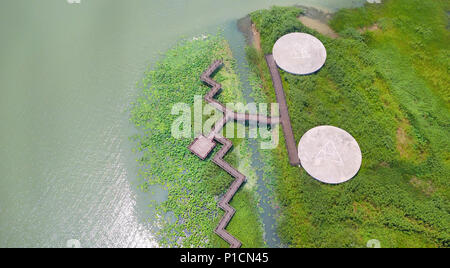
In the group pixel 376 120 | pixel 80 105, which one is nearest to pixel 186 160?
pixel 80 105

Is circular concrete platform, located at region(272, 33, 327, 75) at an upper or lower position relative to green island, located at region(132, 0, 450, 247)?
upper

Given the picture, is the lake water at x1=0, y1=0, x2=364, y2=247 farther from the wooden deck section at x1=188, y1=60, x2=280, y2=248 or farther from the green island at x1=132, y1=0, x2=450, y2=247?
the wooden deck section at x1=188, y1=60, x2=280, y2=248

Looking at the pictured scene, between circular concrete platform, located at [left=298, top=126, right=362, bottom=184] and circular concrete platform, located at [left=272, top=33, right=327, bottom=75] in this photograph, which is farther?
circular concrete platform, located at [left=272, top=33, right=327, bottom=75]

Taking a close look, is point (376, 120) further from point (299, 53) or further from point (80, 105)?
point (80, 105)

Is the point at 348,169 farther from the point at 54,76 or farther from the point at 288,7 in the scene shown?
the point at 54,76

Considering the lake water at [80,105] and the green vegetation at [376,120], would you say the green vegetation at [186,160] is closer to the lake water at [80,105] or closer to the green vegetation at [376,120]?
the lake water at [80,105]

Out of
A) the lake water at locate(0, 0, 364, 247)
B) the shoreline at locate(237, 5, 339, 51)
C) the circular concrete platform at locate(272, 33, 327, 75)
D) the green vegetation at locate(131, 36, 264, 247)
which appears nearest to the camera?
the green vegetation at locate(131, 36, 264, 247)

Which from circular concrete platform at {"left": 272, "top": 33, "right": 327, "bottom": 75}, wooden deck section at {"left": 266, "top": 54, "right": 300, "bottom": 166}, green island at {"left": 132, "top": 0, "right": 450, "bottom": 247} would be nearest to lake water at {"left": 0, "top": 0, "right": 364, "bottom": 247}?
green island at {"left": 132, "top": 0, "right": 450, "bottom": 247}

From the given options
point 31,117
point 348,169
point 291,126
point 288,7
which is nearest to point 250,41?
point 288,7
